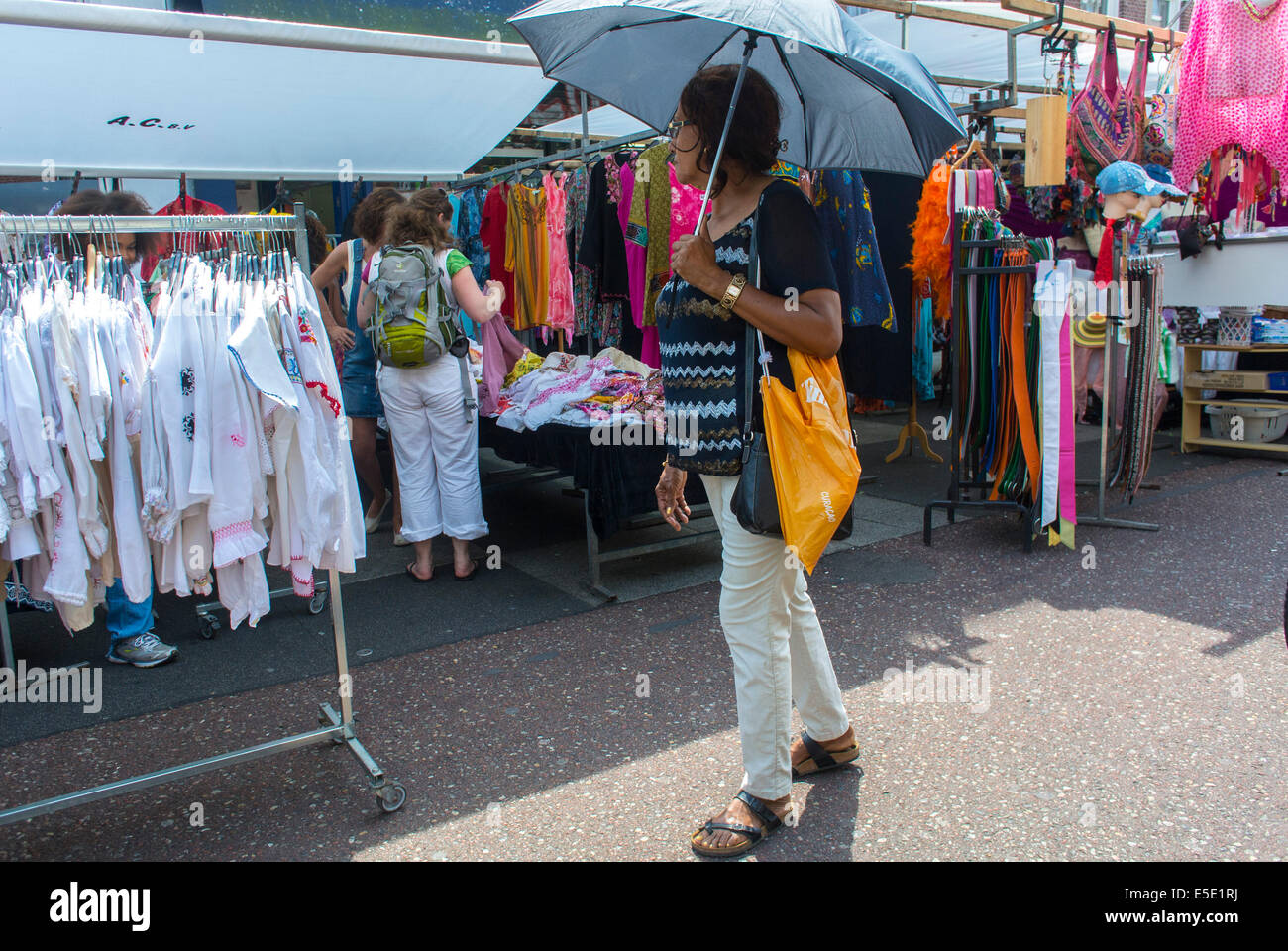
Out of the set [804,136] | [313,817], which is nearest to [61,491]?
[313,817]

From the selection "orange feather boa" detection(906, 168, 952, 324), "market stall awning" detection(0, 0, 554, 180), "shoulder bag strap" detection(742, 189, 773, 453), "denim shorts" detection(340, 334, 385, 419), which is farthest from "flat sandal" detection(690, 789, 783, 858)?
"orange feather boa" detection(906, 168, 952, 324)

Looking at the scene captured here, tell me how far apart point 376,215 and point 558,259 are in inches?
63.6

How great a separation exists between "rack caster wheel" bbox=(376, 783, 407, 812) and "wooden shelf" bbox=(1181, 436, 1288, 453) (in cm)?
729

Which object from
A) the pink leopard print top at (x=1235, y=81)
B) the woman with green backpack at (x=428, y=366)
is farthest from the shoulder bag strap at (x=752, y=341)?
the pink leopard print top at (x=1235, y=81)

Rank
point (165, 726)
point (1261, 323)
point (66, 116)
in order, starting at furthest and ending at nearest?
1. point (1261, 323)
2. point (66, 116)
3. point (165, 726)

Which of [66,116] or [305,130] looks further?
[305,130]

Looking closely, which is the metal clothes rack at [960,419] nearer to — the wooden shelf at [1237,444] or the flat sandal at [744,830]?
the wooden shelf at [1237,444]

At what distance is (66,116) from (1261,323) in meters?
8.35

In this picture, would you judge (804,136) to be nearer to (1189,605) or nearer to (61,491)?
(61,491)

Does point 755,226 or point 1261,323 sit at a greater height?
point 755,226

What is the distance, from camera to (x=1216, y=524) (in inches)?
229

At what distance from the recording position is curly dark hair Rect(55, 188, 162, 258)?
421cm

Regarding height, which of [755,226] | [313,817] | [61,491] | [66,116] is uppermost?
[66,116]

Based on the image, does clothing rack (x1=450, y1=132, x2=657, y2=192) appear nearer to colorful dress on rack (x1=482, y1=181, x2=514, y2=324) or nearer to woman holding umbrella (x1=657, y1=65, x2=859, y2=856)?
colorful dress on rack (x1=482, y1=181, x2=514, y2=324)
